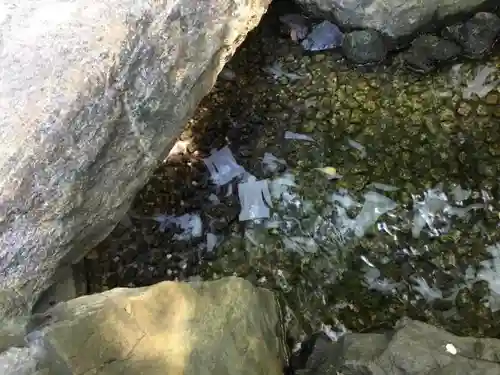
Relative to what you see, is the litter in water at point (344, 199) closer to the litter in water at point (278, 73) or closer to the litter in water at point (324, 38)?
the litter in water at point (278, 73)

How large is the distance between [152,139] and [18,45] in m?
0.46

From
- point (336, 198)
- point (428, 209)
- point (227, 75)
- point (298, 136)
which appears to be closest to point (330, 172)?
point (336, 198)

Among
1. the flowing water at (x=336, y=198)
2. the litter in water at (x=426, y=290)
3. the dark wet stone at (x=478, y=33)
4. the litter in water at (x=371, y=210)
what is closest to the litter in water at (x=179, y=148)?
the flowing water at (x=336, y=198)

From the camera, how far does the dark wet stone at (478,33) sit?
251 cm

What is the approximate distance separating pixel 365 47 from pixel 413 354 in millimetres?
1341

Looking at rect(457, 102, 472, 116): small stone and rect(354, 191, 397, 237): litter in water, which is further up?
rect(457, 102, 472, 116): small stone

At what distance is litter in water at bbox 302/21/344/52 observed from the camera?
2662mm

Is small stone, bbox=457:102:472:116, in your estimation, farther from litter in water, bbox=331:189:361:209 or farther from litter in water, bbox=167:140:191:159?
litter in water, bbox=167:140:191:159

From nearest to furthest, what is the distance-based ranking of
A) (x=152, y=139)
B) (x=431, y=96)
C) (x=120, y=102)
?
(x=120, y=102)
(x=152, y=139)
(x=431, y=96)

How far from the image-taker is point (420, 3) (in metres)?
2.48

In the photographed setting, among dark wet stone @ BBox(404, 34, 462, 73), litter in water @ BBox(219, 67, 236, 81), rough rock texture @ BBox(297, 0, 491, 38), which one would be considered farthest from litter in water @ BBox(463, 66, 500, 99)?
litter in water @ BBox(219, 67, 236, 81)

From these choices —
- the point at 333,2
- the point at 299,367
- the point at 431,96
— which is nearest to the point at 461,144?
the point at 431,96

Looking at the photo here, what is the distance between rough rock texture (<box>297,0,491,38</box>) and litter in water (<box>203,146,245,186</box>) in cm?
74

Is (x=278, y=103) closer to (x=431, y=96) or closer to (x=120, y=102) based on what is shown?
(x=431, y=96)
